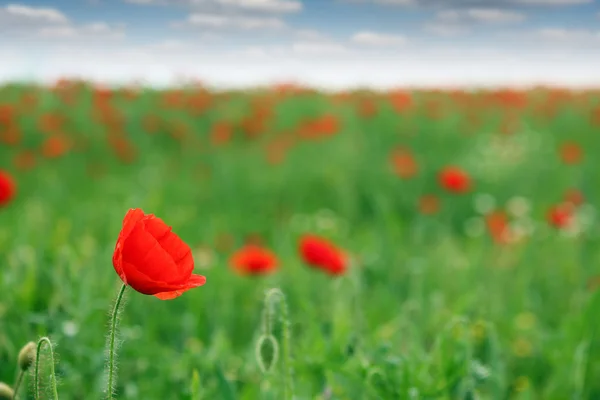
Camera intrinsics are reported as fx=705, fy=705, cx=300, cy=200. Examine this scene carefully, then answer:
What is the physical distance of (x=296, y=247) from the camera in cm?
374

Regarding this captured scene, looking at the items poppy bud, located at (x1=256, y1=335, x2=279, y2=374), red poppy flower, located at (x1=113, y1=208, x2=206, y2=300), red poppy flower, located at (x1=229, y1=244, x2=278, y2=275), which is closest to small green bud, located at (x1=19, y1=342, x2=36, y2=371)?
red poppy flower, located at (x1=113, y1=208, x2=206, y2=300)

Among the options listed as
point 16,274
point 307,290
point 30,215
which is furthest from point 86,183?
point 16,274

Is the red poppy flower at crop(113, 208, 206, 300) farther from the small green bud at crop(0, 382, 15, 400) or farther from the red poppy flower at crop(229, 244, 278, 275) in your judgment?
the red poppy flower at crop(229, 244, 278, 275)

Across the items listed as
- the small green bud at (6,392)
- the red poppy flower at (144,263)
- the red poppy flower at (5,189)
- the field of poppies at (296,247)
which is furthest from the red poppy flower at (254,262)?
the red poppy flower at (144,263)

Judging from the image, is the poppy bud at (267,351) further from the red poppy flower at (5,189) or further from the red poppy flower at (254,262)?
the red poppy flower at (5,189)

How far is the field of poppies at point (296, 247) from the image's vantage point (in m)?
1.44

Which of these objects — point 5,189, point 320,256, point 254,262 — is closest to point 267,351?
point 320,256

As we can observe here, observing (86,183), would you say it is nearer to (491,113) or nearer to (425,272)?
(425,272)

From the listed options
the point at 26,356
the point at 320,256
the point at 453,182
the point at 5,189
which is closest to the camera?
the point at 26,356

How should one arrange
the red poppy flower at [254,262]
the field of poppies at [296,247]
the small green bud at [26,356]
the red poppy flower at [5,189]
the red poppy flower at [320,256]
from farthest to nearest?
Result: 1. the red poppy flower at [254,262]
2. the red poppy flower at [5,189]
3. the red poppy flower at [320,256]
4. the field of poppies at [296,247]
5. the small green bud at [26,356]

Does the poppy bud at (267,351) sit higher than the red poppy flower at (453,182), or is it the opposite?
the poppy bud at (267,351)

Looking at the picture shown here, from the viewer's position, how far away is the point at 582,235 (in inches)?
123

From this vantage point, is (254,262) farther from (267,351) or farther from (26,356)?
(26,356)

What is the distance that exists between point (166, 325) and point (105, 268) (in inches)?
11.6
